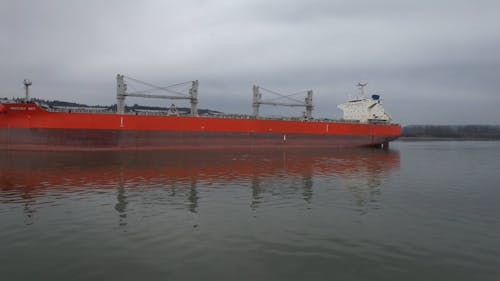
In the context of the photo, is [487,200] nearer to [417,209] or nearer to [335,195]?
[417,209]

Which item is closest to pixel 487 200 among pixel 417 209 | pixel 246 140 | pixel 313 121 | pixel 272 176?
pixel 417 209

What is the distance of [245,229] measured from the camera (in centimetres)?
679

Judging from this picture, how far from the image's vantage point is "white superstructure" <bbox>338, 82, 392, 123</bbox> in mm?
41000

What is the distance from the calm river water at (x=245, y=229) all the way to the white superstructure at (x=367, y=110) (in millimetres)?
29376

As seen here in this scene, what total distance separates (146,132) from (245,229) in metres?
21.4

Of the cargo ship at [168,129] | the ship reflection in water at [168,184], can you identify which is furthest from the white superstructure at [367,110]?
the ship reflection in water at [168,184]

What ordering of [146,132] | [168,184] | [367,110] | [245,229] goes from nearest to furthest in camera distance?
[245,229] < [168,184] < [146,132] < [367,110]

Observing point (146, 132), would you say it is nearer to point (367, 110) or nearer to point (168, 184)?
point (168, 184)

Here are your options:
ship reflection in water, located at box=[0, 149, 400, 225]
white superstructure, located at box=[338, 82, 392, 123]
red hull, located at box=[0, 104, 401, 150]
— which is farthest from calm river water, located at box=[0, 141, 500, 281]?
white superstructure, located at box=[338, 82, 392, 123]

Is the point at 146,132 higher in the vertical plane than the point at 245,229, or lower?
higher

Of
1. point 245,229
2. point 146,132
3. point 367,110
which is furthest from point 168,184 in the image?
point 367,110

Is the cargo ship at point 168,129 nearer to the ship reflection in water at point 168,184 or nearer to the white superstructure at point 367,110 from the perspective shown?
the white superstructure at point 367,110

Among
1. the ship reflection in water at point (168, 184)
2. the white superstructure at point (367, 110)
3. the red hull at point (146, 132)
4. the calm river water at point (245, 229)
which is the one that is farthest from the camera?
the white superstructure at point (367, 110)

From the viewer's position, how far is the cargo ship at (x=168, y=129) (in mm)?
23281
